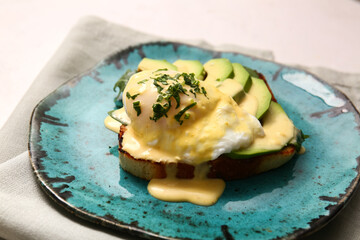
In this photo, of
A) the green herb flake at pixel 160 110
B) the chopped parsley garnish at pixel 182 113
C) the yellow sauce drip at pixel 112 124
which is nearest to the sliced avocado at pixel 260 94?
the chopped parsley garnish at pixel 182 113

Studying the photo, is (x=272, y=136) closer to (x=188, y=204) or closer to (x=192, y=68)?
(x=188, y=204)

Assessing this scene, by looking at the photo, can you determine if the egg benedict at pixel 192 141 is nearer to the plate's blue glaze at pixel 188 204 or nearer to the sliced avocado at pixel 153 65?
the plate's blue glaze at pixel 188 204

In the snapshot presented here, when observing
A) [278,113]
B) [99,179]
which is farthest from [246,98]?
[99,179]

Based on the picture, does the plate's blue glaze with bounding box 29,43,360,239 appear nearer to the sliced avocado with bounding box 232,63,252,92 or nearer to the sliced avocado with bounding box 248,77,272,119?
the sliced avocado with bounding box 248,77,272,119

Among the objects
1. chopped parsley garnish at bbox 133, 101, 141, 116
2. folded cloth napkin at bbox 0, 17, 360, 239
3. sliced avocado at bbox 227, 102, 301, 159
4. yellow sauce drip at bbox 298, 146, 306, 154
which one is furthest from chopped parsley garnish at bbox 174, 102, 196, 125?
yellow sauce drip at bbox 298, 146, 306, 154

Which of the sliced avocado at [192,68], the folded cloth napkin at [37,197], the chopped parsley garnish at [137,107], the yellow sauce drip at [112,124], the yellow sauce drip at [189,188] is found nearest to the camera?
the folded cloth napkin at [37,197]

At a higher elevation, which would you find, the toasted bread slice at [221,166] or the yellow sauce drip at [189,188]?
the toasted bread slice at [221,166]
